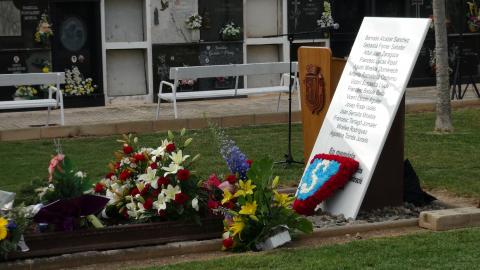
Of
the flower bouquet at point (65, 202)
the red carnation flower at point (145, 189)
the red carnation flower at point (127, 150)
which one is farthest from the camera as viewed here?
the red carnation flower at point (127, 150)

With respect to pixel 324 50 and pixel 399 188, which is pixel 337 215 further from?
pixel 324 50

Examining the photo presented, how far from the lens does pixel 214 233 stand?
7.27 meters

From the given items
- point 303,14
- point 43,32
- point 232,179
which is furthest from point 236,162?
point 303,14

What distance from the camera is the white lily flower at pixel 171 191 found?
7.09 metres

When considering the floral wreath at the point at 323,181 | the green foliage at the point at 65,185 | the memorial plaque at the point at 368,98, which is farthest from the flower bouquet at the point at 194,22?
the green foliage at the point at 65,185

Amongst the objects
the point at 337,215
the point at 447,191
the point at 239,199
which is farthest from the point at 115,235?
the point at 447,191

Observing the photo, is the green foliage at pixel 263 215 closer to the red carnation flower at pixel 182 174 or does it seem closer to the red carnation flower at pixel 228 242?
the red carnation flower at pixel 228 242

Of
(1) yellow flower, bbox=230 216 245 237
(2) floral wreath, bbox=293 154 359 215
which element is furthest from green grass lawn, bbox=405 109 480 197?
(1) yellow flower, bbox=230 216 245 237

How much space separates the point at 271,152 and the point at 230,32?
7547mm

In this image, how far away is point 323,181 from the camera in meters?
8.15

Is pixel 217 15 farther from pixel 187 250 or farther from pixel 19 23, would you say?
pixel 187 250

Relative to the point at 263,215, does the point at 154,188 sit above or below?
above

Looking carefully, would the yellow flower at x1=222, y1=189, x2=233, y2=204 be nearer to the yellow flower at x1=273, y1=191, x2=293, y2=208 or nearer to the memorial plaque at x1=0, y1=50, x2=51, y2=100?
the yellow flower at x1=273, y1=191, x2=293, y2=208

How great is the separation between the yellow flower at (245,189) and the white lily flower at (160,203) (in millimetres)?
524
